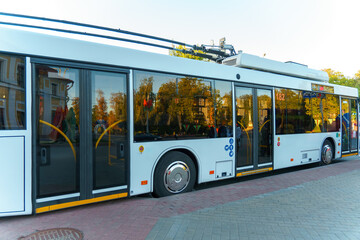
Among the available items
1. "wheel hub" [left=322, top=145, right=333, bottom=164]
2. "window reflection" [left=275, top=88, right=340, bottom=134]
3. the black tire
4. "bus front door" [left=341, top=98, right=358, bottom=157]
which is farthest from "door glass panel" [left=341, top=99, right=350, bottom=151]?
"wheel hub" [left=322, top=145, right=333, bottom=164]

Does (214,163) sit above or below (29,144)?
below

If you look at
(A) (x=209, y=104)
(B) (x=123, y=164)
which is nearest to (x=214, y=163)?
(A) (x=209, y=104)

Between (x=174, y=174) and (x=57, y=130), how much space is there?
2.54m

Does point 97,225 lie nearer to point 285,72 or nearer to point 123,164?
point 123,164

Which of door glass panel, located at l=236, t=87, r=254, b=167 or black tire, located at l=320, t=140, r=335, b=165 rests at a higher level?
door glass panel, located at l=236, t=87, r=254, b=167

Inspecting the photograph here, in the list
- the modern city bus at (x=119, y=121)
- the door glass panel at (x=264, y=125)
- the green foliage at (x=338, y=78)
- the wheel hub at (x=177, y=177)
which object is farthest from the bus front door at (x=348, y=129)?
the green foliage at (x=338, y=78)

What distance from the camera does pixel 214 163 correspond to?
6.11m

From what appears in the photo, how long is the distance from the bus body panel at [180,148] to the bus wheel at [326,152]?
4.76m

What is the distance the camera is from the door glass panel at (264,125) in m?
7.15

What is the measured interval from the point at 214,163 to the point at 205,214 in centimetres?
189

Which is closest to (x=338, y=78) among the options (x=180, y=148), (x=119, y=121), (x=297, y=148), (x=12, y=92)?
(x=297, y=148)

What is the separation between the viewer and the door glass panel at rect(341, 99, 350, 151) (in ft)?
33.3

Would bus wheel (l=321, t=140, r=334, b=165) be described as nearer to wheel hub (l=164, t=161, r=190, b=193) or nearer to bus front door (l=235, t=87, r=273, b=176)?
bus front door (l=235, t=87, r=273, b=176)

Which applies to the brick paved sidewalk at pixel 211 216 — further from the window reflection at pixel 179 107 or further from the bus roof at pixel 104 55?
the bus roof at pixel 104 55
